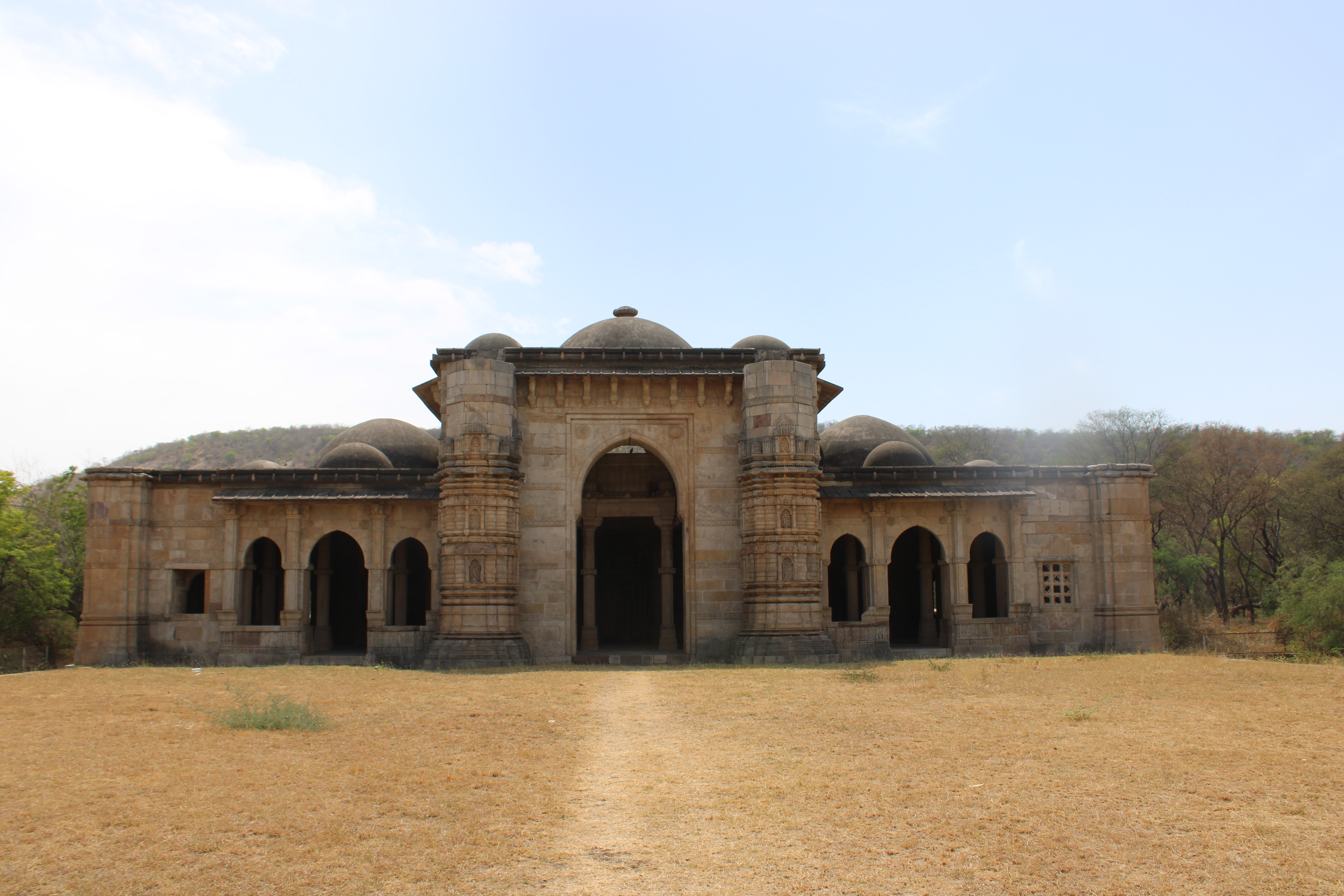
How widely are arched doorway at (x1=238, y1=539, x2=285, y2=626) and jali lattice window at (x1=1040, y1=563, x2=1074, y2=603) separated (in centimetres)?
1843

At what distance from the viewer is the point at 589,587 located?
77.5 feet

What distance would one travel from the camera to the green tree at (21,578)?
82.2 feet

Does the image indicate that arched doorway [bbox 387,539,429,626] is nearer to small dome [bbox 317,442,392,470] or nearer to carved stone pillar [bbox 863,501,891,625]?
small dome [bbox 317,442,392,470]

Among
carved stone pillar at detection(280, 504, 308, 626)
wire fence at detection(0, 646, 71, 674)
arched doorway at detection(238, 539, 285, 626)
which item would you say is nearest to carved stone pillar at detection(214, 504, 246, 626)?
carved stone pillar at detection(280, 504, 308, 626)

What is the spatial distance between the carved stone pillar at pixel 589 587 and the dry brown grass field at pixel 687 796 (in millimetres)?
10295

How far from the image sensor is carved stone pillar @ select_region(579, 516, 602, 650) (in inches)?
915

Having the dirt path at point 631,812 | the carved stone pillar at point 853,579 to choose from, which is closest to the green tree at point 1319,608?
the carved stone pillar at point 853,579

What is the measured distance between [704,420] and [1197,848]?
15.5 meters

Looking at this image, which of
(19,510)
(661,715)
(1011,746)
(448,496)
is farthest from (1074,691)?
(19,510)

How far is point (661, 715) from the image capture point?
11680 millimetres

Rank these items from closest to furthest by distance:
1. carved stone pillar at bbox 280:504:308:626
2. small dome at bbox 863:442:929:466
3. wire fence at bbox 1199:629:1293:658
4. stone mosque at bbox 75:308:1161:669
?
stone mosque at bbox 75:308:1161:669 → carved stone pillar at bbox 280:504:308:626 → wire fence at bbox 1199:629:1293:658 → small dome at bbox 863:442:929:466

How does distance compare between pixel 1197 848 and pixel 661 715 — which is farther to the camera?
pixel 661 715

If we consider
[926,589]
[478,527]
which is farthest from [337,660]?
[926,589]

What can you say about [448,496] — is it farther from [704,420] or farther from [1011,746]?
[1011,746]
